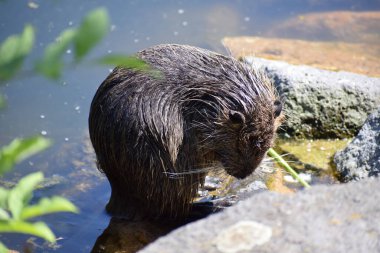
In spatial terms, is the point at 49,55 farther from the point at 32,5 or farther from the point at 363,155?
the point at 32,5

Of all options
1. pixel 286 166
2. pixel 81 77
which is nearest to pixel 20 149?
pixel 286 166

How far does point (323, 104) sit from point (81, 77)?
2.57 meters

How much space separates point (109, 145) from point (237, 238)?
1.72m

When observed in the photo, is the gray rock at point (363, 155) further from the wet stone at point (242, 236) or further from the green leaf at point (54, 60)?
the green leaf at point (54, 60)

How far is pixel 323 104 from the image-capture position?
4.95 metres

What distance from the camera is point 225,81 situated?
3.62 m

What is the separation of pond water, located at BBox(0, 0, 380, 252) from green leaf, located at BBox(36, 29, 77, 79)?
2.92 m

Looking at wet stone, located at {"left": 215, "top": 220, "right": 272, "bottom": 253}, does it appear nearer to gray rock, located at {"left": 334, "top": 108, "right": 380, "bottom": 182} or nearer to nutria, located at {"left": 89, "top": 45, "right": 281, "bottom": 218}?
nutria, located at {"left": 89, "top": 45, "right": 281, "bottom": 218}

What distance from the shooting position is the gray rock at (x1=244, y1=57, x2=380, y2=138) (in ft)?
16.2

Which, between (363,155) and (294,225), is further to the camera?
(363,155)

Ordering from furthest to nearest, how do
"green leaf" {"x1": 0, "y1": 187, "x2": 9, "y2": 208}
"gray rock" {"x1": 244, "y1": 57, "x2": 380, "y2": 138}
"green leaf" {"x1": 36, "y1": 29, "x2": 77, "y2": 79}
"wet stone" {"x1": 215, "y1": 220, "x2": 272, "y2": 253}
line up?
"gray rock" {"x1": 244, "y1": 57, "x2": 380, "y2": 138}, "wet stone" {"x1": 215, "y1": 220, "x2": 272, "y2": 253}, "green leaf" {"x1": 0, "y1": 187, "x2": 9, "y2": 208}, "green leaf" {"x1": 36, "y1": 29, "x2": 77, "y2": 79}

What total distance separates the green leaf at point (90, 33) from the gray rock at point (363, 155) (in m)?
3.57

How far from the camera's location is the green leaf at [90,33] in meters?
0.87

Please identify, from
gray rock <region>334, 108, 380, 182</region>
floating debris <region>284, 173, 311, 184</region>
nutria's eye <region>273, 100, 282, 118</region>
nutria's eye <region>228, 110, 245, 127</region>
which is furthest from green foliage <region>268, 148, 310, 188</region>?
nutria's eye <region>228, 110, 245, 127</region>
